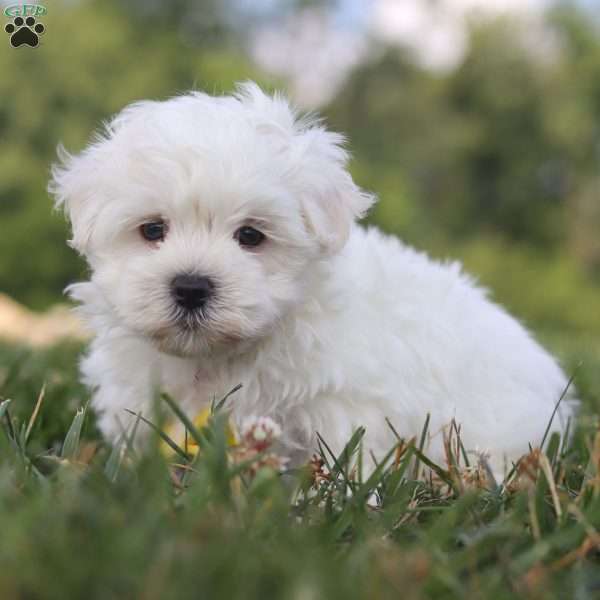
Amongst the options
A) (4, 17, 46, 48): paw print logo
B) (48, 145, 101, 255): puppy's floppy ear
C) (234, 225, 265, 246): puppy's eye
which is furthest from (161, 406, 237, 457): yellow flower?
(4, 17, 46, 48): paw print logo

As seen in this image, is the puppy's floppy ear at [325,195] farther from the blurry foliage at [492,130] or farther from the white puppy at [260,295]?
the blurry foliage at [492,130]

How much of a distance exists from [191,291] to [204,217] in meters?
0.29

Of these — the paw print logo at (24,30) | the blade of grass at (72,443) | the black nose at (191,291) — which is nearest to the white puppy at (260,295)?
the black nose at (191,291)

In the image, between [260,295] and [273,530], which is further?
[260,295]

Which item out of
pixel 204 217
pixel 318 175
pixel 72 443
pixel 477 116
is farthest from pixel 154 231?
pixel 477 116

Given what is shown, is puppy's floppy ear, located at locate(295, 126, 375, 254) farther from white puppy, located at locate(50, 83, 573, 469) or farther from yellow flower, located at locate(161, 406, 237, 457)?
yellow flower, located at locate(161, 406, 237, 457)

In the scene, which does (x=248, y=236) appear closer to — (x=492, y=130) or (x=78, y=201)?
(x=78, y=201)

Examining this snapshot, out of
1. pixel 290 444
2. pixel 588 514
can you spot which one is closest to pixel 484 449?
pixel 290 444

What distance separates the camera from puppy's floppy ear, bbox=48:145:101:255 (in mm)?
3299

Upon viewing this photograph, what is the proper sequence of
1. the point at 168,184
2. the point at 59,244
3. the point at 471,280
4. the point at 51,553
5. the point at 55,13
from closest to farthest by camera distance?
1. the point at 51,553
2. the point at 168,184
3. the point at 471,280
4. the point at 59,244
5. the point at 55,13

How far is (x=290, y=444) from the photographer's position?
3.22 meters

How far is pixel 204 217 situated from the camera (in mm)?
3113

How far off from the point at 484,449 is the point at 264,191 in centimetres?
138

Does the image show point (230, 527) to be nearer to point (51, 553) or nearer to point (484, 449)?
point (51, 553)
